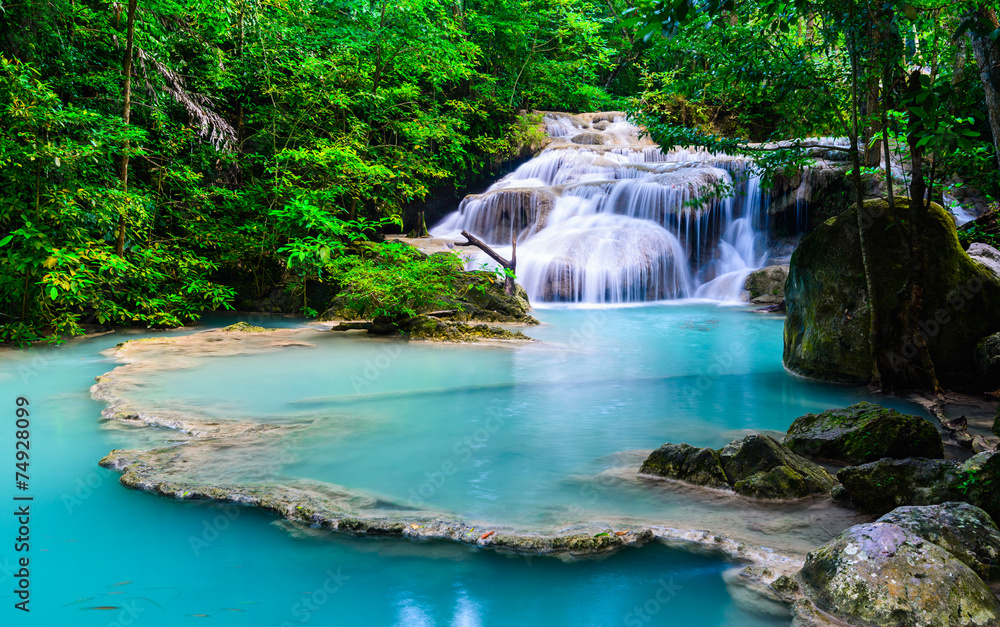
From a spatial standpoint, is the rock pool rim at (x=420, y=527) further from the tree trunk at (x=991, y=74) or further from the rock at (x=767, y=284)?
the rock at (x=767, y=284)

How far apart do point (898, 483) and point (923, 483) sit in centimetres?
11

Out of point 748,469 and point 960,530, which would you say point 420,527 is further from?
point 960,530

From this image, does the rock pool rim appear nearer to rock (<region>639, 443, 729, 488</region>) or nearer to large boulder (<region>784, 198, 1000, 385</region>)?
rock (<region>639, 443, 729, 488</region>)

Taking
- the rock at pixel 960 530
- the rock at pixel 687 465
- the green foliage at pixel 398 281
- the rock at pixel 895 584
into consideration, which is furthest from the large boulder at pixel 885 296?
the green foliage at pixel 398 281

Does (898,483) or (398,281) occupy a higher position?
(398,281)

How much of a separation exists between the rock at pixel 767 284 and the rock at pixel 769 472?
36.8ft

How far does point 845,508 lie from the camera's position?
3.09 metres

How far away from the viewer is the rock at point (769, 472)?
3221 millimetres

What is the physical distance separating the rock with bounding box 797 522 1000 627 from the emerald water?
0.94ft

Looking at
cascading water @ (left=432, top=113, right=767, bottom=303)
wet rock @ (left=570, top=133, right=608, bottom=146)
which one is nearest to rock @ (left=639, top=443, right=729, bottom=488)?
cascading water @ (left=432, top=113, right=767, bottom=303)

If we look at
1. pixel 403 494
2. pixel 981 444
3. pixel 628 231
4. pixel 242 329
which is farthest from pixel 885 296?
pixel 628 231

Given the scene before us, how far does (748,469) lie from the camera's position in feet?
11.2

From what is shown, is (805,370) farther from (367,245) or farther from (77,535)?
(367,245)

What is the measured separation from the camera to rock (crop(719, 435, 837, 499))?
3221mm
